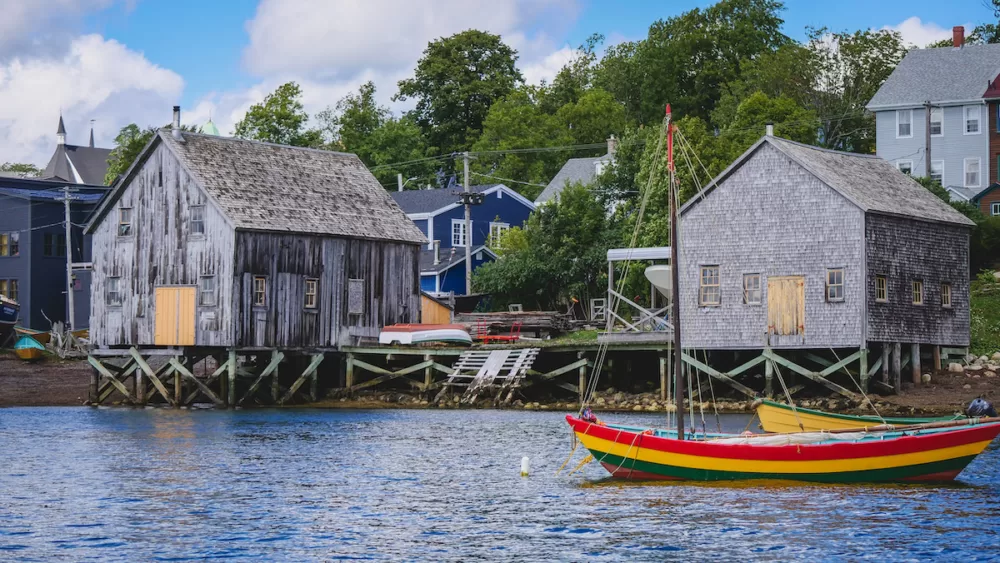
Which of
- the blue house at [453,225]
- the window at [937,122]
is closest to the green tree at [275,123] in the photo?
the blue house at [453,225]

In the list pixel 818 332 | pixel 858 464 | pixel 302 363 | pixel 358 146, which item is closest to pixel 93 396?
pixel 302 363

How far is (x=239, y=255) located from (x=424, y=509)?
88.0 feet

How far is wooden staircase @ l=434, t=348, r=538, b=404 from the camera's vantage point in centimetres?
5125

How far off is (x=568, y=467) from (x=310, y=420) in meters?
16.6

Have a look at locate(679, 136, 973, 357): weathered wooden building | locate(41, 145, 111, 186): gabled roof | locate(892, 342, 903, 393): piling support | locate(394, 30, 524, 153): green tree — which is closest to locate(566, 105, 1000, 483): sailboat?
locate(679, 136, 973, 357): weathered wooden building

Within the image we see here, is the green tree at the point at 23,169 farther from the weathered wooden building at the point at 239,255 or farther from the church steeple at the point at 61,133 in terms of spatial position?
the weathered wooden building at the point at 239,255

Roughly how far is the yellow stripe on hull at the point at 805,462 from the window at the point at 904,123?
1922 inches

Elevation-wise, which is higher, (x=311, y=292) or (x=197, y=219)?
(x=197, y=219)

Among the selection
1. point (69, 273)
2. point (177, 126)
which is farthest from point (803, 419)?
point (69, 273)

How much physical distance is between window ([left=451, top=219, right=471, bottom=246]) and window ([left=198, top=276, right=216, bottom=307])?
27.8m

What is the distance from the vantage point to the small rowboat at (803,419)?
110 feet

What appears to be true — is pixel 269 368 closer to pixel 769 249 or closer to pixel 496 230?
pixel 769 249

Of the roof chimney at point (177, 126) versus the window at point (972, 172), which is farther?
the window at point (972, 172)

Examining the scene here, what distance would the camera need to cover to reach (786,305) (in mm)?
47125
